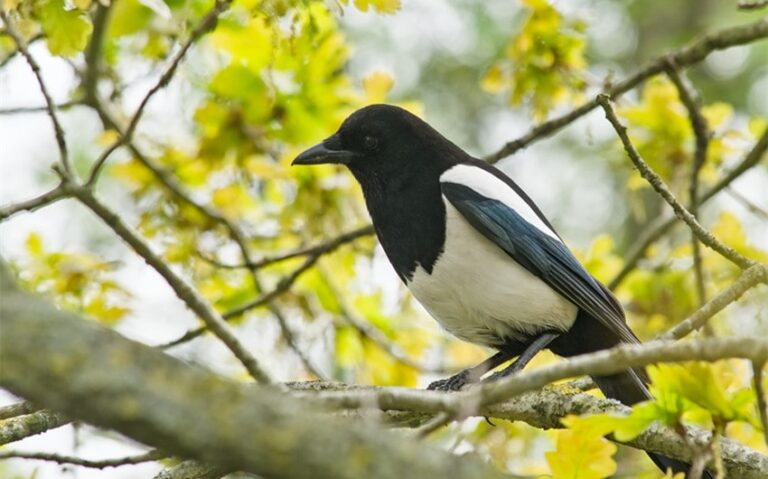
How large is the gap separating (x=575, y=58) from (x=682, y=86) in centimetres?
45

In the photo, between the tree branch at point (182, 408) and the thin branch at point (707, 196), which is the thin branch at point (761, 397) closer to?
the tree branch at point (182, 408)

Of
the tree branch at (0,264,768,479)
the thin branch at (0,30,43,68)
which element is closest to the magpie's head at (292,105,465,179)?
the thin branch at (0,30,43,68)

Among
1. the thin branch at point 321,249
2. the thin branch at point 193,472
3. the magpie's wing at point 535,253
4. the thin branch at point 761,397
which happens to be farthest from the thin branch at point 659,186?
the thin branch at point 321,249

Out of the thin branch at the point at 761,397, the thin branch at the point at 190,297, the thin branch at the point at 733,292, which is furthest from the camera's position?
the thin branch at the point at 190,297

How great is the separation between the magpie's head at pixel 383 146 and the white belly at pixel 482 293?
1.09 feet

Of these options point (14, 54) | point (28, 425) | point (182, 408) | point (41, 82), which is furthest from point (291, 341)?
point (182, 408)

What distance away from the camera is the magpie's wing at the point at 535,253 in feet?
13.0

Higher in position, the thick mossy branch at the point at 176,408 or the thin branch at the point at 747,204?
the thin branch at the point at 747,204

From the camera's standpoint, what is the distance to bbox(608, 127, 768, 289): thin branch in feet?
14.6

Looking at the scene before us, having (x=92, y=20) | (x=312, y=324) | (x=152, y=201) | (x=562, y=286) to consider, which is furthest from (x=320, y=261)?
A: (x=92, y=20)

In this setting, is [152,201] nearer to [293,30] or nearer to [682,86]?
[293,30]

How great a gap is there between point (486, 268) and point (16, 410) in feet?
5.50

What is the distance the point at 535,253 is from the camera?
4020 millimetres

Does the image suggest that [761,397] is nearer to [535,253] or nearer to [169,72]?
[535,253]
